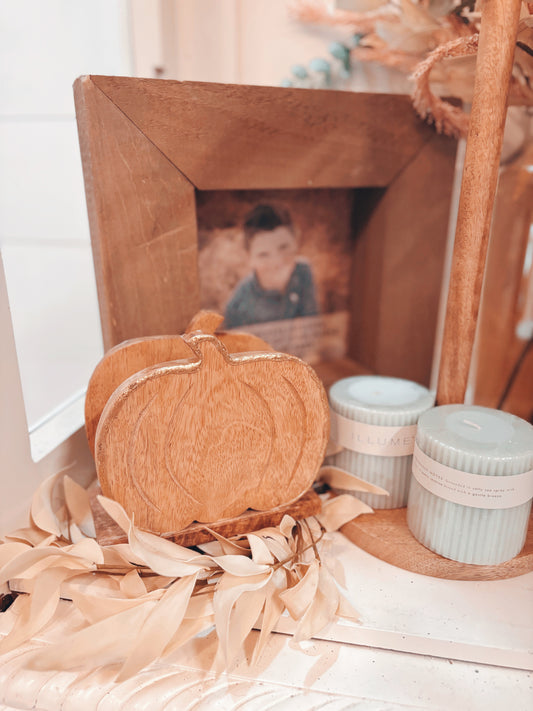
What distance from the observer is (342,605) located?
0.35 metres

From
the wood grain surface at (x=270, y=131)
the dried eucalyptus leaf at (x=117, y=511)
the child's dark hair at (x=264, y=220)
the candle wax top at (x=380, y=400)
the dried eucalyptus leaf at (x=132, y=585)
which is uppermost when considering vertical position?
the wood grain surface at (x=270, y=131)

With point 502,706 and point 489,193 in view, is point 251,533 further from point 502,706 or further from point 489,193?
point 489,193

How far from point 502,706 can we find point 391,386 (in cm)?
24

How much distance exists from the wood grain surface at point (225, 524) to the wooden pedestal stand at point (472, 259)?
4 cm

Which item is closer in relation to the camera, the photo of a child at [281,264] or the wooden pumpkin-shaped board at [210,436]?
the wooden pumpkin-shaped board at [210,436]

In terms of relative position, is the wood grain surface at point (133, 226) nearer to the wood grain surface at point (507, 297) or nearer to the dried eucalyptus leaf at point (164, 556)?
the dried eucalyptus leaf at point (164, 556)

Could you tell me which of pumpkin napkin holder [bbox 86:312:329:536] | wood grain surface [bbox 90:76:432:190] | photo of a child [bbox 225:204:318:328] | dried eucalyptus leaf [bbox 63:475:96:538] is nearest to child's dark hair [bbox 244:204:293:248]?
photo of a child [bbox 225:204:318:328]

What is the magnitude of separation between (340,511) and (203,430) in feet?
0.46

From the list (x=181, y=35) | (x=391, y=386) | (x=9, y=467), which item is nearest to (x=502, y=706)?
(x=391, y=386)

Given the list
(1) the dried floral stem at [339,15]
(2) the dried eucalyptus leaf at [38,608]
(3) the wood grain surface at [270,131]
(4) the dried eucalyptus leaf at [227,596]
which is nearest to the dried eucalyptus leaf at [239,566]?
(4) the dried eucalyptus leaf at [227,596]

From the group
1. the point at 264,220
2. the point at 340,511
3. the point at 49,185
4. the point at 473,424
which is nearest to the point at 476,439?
the point at 473,424

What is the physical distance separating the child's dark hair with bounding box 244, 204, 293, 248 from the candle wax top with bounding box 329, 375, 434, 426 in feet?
0.69

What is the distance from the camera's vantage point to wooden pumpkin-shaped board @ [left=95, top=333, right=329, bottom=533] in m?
0.34

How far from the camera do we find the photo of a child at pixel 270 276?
591mm
